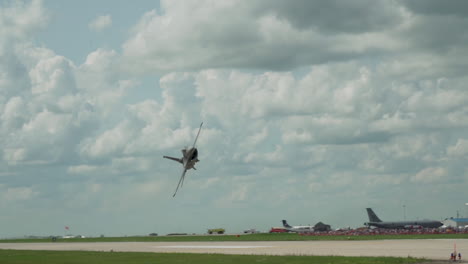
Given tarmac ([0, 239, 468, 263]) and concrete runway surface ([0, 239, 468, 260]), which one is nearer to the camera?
tarmac ([0, 239, 468, 263])

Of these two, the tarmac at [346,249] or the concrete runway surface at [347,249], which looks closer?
the tarmac at [346,249]

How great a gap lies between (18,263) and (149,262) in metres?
17.4

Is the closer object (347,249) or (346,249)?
(347,249)

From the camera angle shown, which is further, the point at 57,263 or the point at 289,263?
the point at 57,263

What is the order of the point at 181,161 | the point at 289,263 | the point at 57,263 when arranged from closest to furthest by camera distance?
the point at 289,263 < the point at 57,263 < the point at 181,161

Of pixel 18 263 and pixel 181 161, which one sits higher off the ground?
pixel 181 161

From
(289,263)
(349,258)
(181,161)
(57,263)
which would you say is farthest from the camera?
(181,161)

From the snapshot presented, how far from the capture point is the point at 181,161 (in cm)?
7288

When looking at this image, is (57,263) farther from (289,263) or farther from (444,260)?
(444,260)

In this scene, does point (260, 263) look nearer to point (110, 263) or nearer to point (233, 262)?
point (233, 262)

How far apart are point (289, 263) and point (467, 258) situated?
18.5m

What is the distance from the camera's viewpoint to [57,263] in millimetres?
63219

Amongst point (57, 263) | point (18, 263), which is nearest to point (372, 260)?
point (57, 263)

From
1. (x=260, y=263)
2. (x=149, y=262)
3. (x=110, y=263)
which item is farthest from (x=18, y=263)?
(x=260, y=263)
